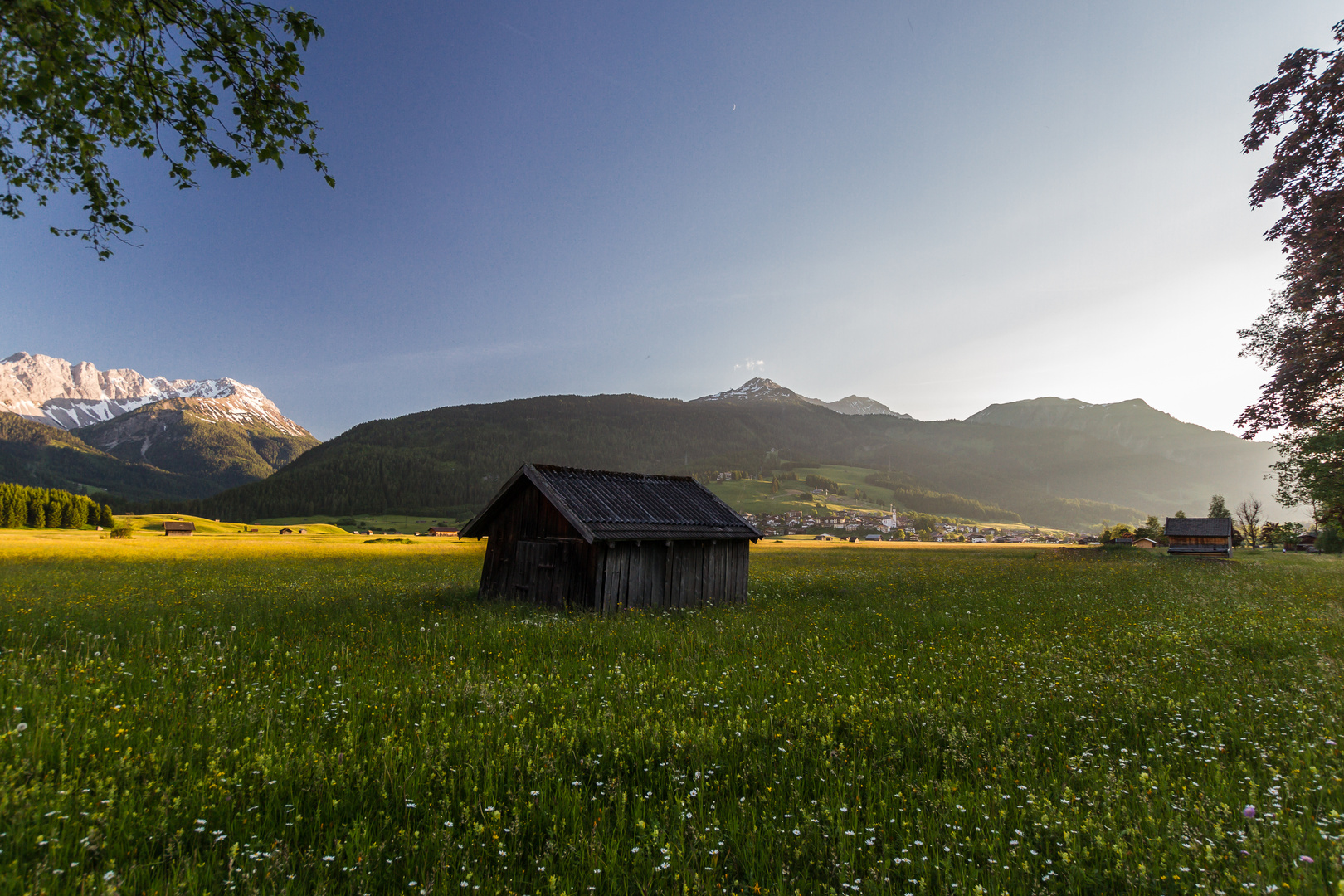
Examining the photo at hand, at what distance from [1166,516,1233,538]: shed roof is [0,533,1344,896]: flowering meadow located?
210ft

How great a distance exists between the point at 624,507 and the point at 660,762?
14.4 meters

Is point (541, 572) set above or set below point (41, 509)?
above

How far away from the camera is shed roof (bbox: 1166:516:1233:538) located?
59562 millimetres

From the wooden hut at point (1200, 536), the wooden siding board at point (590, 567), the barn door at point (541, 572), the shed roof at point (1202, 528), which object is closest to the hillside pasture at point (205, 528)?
the wooden siding board at point (590, 567)

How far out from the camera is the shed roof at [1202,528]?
59562 mm

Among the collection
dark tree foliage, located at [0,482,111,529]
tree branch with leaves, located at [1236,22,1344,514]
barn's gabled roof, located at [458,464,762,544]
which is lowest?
dark tree foliage, located at [0,482,111,529]

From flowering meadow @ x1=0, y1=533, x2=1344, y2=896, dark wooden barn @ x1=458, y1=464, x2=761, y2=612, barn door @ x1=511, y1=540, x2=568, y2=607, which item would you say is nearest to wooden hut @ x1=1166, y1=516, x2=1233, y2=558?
flowering meadow @ x1=0, y1=533, x2=1344, y2=896

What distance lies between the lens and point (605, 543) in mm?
17797

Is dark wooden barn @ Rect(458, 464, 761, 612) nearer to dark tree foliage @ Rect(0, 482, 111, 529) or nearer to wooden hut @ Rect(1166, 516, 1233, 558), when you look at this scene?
wooden hut @ Rect(1166, 516, 1233, 558)

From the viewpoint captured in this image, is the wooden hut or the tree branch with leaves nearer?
the tree branch with leaves

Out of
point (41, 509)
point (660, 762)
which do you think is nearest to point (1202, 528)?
point (660, 762)

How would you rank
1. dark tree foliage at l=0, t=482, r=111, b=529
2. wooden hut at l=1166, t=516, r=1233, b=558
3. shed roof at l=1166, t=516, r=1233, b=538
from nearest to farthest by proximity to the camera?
wooden hut at l=1166, t=516, r=1233, b=558, shed roof at l=1166, t=516, r=1233, b=538, dark tree foliage at l=0, t=482, r=111, b=529

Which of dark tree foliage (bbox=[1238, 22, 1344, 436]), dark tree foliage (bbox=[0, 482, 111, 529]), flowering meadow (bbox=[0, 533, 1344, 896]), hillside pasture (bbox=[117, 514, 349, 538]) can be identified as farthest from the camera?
dark tree foliage (bbox=[0, 482, 111, 529])

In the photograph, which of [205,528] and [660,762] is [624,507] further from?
[205,528]
